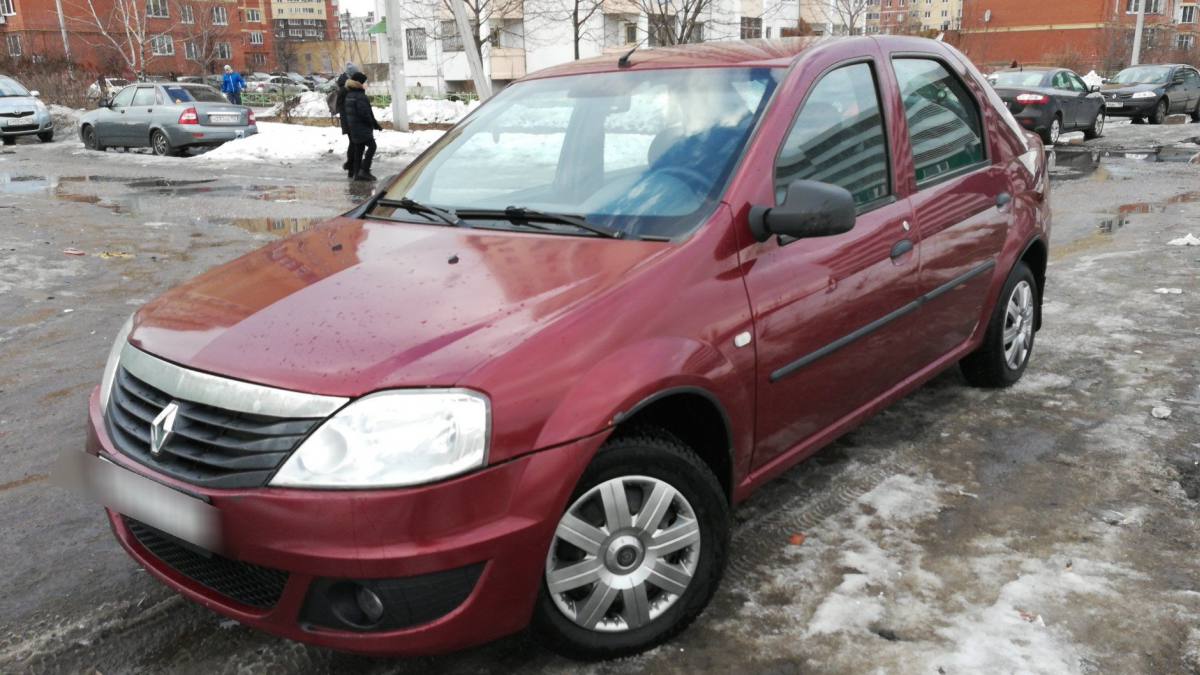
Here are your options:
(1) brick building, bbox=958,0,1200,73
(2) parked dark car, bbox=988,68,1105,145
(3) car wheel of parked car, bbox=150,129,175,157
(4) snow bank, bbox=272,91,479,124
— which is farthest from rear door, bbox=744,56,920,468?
(1) brick building, bbox=958,0,1200,73

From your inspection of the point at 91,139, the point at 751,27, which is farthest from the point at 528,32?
the point at 91,139

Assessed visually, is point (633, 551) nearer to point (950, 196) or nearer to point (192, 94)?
point (950, 196)

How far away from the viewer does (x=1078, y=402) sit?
455 cm

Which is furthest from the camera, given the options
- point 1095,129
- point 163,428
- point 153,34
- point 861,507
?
point 153,34

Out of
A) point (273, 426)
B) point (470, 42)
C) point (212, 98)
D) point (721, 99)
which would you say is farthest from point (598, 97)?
point (212, 98)

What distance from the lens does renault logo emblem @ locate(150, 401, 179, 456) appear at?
234cm

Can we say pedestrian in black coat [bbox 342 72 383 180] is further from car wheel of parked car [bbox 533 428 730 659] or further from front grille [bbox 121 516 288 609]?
car wheel of parked car [bbox 533 428 730 659]

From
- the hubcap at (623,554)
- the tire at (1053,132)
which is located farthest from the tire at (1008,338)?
the tire at (1053,132)

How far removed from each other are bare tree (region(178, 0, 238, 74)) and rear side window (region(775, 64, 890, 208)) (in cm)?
5428

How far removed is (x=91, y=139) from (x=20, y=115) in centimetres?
355

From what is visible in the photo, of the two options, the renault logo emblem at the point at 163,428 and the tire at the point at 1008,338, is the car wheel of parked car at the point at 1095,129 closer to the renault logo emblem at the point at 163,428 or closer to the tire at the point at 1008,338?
the tire at the point at 1008,338

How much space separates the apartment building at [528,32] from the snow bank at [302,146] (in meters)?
27.3

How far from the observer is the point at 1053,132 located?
18641mm

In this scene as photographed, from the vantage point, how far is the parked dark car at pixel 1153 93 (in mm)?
23766
